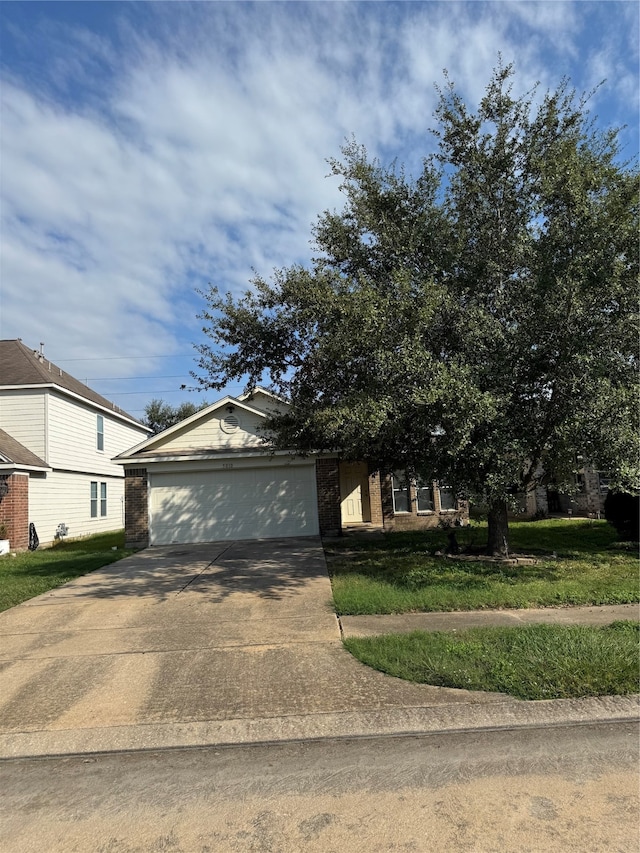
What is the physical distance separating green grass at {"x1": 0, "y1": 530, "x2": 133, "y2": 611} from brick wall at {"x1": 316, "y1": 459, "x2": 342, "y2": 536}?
5.23 meters

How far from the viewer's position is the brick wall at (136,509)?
16203mm

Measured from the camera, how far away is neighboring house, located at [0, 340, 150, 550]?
54.3ft

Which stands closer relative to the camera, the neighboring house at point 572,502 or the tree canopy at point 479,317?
the tree canopy at point 479,317

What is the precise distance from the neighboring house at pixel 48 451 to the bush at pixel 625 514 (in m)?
15.3

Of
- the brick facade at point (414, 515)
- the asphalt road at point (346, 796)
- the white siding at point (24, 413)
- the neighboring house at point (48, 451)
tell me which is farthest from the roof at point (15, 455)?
the asphalt road at point (346, 796)

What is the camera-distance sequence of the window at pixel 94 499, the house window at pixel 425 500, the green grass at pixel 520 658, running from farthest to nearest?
the window at pixel 94 499
the house window at pixel 425 500
the green grass at pixel 520 658

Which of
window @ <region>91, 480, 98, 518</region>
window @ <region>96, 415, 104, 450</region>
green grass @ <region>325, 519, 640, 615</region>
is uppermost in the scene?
window @ <region>96, 415, 104, 450</region>

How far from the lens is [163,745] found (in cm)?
418

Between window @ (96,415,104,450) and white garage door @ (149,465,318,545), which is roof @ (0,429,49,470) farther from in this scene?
window @ (96,415,104,450)

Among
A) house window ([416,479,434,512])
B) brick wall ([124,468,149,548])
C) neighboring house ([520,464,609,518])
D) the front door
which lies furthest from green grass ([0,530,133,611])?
neighboring house ([520,464,609,518])

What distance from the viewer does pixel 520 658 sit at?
5.41 meters

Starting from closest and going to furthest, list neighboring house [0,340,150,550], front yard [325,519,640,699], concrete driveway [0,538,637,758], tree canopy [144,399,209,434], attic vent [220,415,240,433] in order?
concrete driveway [0,538,637,758] < front yard [325,519,640,699] < neighboring house [0,340,150,550] < attic vent [220,415,240,433] < tree canopy [144,399,209,434]

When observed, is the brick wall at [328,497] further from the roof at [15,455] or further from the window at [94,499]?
the window at [94,499]

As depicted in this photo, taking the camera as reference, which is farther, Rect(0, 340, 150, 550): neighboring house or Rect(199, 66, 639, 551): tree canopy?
Rect(0, 340, 150, 550): neighboring house
